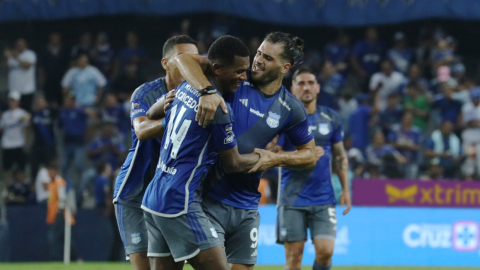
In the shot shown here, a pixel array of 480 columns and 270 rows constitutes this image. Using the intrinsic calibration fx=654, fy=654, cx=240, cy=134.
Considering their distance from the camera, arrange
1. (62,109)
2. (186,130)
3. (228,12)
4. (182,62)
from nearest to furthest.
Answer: (186,130) → (182,62) → (62,109) → (228,12)

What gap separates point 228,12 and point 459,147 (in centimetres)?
637

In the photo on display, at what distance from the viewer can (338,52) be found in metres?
16.7

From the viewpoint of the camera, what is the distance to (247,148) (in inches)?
192

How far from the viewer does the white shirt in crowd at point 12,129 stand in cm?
1380

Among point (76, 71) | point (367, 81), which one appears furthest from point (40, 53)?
point (367, 81)

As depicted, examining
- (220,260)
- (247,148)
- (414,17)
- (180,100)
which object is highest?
(414,17)

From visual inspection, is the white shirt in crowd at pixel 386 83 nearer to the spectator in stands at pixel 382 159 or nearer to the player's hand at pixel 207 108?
the spectator in stands at pixel 382 159

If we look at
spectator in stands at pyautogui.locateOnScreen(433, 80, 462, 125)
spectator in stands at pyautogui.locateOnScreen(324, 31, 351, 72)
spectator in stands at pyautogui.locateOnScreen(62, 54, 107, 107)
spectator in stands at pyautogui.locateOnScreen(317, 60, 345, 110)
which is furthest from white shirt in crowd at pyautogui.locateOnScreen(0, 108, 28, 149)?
spectator in stands at pyautogui.locateOnScreen(433, 80, 462, 125)

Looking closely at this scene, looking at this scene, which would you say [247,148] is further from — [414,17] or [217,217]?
[414,17]

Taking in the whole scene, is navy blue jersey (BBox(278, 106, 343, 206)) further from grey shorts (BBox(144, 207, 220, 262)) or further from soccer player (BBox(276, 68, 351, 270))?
grey shorts (BBox(144, 207, 220, 262))

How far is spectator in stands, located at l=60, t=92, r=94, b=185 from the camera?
13727mm

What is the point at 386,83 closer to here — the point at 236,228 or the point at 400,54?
the point at 400,54

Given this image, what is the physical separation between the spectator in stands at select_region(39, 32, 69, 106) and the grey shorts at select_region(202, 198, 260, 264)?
1100cm

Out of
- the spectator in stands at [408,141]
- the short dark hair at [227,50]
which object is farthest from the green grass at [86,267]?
the short dark hair at [227,50]
